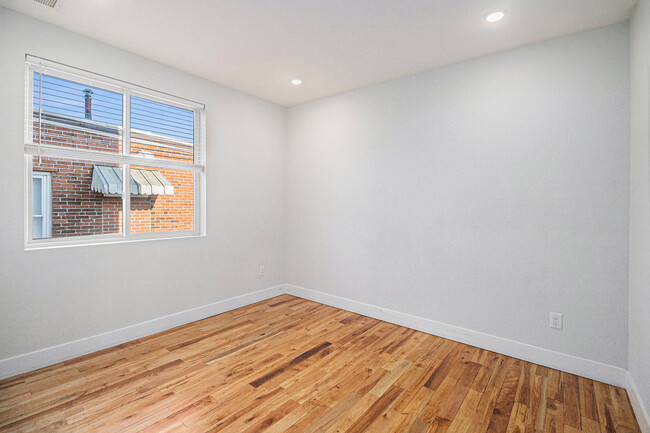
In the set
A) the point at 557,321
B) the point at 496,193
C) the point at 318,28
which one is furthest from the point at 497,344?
the point at 318,28

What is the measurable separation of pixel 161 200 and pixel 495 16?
3.28 metres

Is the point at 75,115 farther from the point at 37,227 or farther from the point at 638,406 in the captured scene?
the point at 638,406

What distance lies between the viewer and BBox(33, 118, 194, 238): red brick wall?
8.13 feet

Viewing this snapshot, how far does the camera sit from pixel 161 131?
314 cm

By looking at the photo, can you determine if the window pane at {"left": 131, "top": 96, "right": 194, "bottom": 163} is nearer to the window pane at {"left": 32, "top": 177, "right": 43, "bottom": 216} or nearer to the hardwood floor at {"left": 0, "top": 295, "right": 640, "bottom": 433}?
the window pane at {"left": 32, "top": 177, "right": 43, "bottom": 216}

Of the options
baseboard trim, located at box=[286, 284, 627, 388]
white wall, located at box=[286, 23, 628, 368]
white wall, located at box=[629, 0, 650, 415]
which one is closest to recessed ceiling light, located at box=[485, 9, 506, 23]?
white wall, located at box=[286, 23, 628, 368]

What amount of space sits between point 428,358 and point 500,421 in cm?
77

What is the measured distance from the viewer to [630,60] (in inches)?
84.0

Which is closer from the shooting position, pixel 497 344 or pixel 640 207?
pixel 640 207

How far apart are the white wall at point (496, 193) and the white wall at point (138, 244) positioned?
90 centimetres

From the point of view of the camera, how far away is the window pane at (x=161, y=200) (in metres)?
2.95

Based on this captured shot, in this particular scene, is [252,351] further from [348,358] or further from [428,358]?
[428,358]

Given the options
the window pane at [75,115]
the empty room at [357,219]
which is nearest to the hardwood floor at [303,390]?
the empty room at [357,219]

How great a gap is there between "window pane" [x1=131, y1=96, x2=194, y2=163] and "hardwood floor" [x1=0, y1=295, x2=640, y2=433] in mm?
1812
